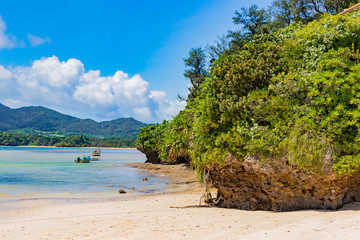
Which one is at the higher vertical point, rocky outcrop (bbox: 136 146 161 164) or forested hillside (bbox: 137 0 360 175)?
forested hillside (bbox: 137 0 360 175)

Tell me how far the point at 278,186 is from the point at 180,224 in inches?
146

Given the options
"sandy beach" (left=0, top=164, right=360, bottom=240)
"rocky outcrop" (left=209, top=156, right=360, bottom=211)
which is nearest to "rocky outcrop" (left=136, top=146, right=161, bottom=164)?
"sandy beach" (left=0, top=164, right=360, bottom=240)

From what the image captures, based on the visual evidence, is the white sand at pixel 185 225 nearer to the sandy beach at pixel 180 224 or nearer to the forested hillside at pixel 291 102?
the sandy beach at pixel 180 224

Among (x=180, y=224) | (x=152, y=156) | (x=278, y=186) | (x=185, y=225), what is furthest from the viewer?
(x=152, y=156)

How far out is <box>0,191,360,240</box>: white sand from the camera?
6488 millimetres

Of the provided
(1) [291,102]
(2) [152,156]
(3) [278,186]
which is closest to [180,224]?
(3) [278,186]

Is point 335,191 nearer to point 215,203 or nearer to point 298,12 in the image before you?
point 215,203

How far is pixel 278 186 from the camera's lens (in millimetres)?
9820

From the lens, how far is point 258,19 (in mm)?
34656

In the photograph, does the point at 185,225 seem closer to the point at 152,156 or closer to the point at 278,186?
the point at 278,186

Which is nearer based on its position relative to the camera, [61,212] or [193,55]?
[61,212]

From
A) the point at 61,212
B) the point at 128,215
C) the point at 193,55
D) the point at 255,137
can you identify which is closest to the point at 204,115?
the point at 255,137

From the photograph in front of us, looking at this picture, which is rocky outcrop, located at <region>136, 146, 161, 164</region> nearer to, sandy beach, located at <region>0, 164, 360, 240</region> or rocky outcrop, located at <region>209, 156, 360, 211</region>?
sandy beach, located at <region>0, 164, 360, 240</region>

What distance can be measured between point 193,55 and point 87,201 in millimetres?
25082
